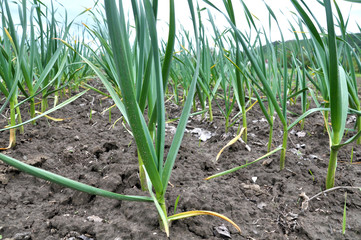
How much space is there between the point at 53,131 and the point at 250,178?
1.15 metres

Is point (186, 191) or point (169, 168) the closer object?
point (169, 168)

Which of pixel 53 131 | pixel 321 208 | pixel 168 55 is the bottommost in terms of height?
pixel 321 208

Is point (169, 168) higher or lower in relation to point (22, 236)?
higher

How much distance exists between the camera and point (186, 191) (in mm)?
998

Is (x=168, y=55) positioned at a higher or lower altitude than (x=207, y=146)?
higher

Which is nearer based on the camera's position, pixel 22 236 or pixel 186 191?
pixel 22 236

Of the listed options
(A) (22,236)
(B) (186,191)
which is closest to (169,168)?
(B) (186,191)

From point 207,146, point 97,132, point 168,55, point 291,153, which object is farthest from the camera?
point 97,132

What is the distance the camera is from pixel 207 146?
1.59m

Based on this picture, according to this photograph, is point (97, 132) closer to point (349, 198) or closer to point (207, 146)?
point (207, 146)

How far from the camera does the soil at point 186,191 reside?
0.84 m

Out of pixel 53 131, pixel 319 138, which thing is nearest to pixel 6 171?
pixel 53 131

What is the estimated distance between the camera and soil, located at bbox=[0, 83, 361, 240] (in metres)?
0.84

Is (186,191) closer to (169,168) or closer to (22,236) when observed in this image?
(169,168)
